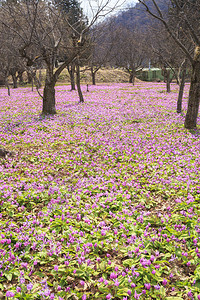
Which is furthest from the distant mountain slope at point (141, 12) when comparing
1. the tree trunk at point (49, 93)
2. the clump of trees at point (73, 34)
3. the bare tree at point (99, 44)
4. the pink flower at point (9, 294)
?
the pink flower at point (9, 294)

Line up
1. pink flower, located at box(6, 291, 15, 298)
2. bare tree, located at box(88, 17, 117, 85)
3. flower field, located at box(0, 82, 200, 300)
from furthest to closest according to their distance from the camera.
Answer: bare tree, located at box(88, 17, 117, 85)
flower field, located at box(0, 82, 200, 300)
pink flower, located at box(6, 291, 15, 298)

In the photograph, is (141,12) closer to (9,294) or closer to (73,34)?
(73,34)

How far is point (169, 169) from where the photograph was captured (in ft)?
24.8

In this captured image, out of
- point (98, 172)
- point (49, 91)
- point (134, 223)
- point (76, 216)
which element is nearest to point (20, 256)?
point (76, 216)

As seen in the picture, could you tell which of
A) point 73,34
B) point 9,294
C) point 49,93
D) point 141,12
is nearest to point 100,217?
point 9,294

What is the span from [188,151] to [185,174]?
2357 mm

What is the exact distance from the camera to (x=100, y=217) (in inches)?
210

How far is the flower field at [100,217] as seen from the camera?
11.6ft

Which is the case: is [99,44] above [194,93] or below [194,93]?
above

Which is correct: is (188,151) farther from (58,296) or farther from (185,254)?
(58,296)

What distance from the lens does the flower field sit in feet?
11.6

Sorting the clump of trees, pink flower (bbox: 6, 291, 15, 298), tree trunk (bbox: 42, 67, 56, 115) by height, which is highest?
the clump of trees

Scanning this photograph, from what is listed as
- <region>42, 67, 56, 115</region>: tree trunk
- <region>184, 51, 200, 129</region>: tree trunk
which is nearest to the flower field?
<region>184, 51, 200, 129</region>: tree trunk

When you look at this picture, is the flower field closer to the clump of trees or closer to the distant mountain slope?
the clump of trees
